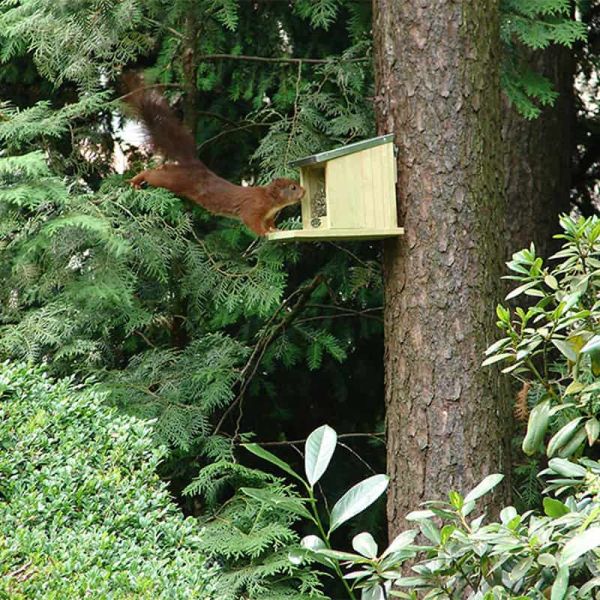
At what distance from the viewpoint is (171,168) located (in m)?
3.43

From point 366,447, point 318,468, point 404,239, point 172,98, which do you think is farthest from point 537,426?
point 172,98

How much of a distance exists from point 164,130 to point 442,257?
102cm

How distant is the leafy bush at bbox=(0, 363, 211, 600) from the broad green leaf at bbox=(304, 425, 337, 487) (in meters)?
A: 0.37

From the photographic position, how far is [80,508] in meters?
2.35

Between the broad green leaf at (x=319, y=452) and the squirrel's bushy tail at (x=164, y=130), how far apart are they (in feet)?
5.08

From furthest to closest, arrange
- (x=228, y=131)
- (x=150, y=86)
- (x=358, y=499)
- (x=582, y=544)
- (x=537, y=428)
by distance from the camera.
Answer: (x=228, y=131) → (x=150, y=86) → (x=537, y=428) → (x=358, y=499) → (x=582, y=544)

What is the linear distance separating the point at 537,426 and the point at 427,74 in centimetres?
120

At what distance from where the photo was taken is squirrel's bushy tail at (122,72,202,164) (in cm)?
339

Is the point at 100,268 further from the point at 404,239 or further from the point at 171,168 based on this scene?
the point at 404,239

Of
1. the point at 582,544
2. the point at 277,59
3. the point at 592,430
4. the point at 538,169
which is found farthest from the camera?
the point at 538,169

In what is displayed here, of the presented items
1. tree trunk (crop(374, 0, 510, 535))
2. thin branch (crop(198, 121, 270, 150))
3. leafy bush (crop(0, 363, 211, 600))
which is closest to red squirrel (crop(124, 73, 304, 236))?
tree trunk (crop(374, 0, 510, 535))

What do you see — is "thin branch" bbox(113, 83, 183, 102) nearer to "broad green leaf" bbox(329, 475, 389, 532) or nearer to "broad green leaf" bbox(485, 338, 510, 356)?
"broad green leaf" bbox(485, 338, 510, 356)

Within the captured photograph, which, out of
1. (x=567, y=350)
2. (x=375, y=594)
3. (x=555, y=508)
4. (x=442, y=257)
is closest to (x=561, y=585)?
(x=555, y=508)

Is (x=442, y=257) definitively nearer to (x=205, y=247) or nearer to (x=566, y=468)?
(x=566, y=468)
